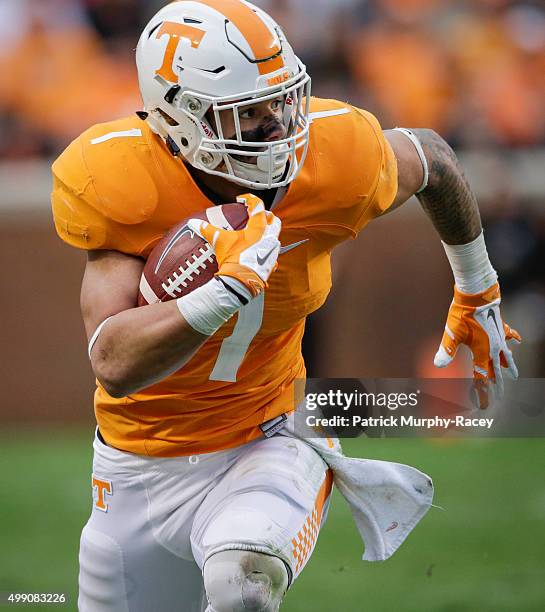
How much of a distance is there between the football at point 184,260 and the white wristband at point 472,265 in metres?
1.01

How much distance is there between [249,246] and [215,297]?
0.13 meters

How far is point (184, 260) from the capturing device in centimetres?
247

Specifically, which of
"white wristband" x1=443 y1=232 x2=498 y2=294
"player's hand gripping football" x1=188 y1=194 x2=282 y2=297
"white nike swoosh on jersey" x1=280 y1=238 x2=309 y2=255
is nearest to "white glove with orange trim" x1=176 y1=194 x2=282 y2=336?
"player's hand gripping football" x1=188 y1=194 x2=282 y2=297

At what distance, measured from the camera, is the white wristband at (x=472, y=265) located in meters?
3.32

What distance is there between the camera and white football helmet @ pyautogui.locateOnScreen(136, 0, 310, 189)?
2.58 metres

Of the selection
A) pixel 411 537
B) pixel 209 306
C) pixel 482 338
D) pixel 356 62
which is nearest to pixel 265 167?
pixel 209 306

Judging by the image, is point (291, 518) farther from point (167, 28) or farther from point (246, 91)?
point (167, 28)

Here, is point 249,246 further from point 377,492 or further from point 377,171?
point 377,492

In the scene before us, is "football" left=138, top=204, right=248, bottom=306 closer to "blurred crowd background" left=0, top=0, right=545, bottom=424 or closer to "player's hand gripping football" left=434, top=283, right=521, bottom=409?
"player's hand gripping football" left=434, top=283, right=521, bottom=409

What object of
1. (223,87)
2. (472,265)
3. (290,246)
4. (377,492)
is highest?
(223,87)

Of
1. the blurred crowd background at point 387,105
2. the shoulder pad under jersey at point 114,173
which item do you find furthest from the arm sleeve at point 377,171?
the blurred crowd background at point 387,105

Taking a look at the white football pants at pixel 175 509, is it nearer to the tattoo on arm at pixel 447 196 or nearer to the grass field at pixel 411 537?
the tattoo on arm at pixel 447 196

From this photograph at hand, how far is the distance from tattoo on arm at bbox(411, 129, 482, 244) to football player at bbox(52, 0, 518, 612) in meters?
0.01

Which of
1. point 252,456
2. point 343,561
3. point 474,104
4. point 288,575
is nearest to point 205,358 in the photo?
point 252,456
